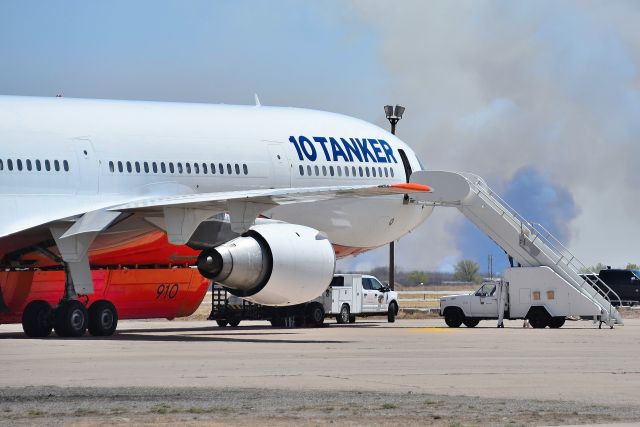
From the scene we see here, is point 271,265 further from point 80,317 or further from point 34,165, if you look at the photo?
point 34,165

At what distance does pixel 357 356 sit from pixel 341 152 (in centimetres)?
→ 1267

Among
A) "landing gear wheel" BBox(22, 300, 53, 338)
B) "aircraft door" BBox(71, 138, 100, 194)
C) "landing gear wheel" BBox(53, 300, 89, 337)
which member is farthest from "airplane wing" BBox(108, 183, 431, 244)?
"landing gear wheel" BBox(22, 300, 53, 338)

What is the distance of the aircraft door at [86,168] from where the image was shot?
2872cm

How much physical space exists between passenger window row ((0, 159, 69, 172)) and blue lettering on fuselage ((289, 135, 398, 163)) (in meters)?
6.87

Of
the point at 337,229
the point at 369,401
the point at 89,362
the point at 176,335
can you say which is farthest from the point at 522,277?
the point at 369,401

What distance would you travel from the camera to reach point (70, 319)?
92.2ft

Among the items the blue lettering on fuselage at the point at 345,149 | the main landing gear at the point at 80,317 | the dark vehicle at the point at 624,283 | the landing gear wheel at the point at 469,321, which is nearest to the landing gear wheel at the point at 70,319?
the main landing gear at the point at 80,317

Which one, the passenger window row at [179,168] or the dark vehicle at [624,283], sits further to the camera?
the dark vehicle at [624,283]

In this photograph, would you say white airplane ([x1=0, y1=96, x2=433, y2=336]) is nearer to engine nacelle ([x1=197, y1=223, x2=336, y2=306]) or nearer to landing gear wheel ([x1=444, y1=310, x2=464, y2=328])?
engine nacelle ([x1=197, y1=223, x2=336, y2=306])

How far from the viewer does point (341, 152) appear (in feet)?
113

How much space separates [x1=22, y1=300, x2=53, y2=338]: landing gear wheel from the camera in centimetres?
2939

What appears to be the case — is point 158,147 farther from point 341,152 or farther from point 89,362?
point 89,362

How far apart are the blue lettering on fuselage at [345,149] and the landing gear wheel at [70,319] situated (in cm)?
758

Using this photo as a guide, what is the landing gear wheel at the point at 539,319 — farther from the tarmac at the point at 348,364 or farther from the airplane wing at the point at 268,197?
the airplane wing at the point at 268,197
